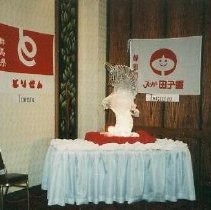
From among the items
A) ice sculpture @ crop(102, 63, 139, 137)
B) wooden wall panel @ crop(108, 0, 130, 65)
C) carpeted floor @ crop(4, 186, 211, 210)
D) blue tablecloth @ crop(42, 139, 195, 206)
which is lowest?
carpeted floor @ crop(4, 186, 211, 210)

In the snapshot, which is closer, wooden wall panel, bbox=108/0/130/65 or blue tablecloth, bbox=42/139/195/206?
blue tablecloth, bbox=42/139/195/206

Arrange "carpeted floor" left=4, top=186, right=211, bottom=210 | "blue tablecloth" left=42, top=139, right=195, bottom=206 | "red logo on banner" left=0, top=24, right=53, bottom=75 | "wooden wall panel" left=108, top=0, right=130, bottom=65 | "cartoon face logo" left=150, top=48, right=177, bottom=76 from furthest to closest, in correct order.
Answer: "wooden wall panel" left=108, top=0, right=130, bottom=65 → "cartoon face logo" left=150, top=48, right=177, bottom=76 → "red logo on banner" left=0, top=24, right=53, bottom=75 → "carpeted floor" left=4, top=186, right=211, bottom=210 → "blue tablecloth" left=42, top=139, right=195, bottom=206

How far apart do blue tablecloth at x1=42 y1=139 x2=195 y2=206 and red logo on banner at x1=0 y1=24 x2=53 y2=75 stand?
125 cm

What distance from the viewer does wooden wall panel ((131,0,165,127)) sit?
6.24 meters

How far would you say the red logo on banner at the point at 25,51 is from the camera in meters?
5.00

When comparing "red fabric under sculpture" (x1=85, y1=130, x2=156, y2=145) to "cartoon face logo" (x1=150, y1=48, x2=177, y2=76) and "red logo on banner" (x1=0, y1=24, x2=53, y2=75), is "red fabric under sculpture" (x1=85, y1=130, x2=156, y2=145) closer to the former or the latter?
"red logo on banner" (x1=0, y1=24, x2=53, y2=75)

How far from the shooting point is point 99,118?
21.4 feet

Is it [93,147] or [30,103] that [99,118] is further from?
[93,147]

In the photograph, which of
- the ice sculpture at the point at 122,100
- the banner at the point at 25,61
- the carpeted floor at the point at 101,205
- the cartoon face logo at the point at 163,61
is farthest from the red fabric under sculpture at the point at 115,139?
the cartoon face logo at the point at 163,61

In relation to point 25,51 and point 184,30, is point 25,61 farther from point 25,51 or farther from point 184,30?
point 184,30

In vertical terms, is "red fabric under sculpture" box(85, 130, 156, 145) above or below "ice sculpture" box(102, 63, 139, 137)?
below

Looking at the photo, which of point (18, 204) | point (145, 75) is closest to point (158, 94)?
point (145, 75)

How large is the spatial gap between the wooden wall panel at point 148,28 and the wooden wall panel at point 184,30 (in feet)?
0.48

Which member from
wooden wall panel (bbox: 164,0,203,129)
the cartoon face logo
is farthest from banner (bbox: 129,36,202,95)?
wooden wall panel (bbox: 164,0,203,129)
